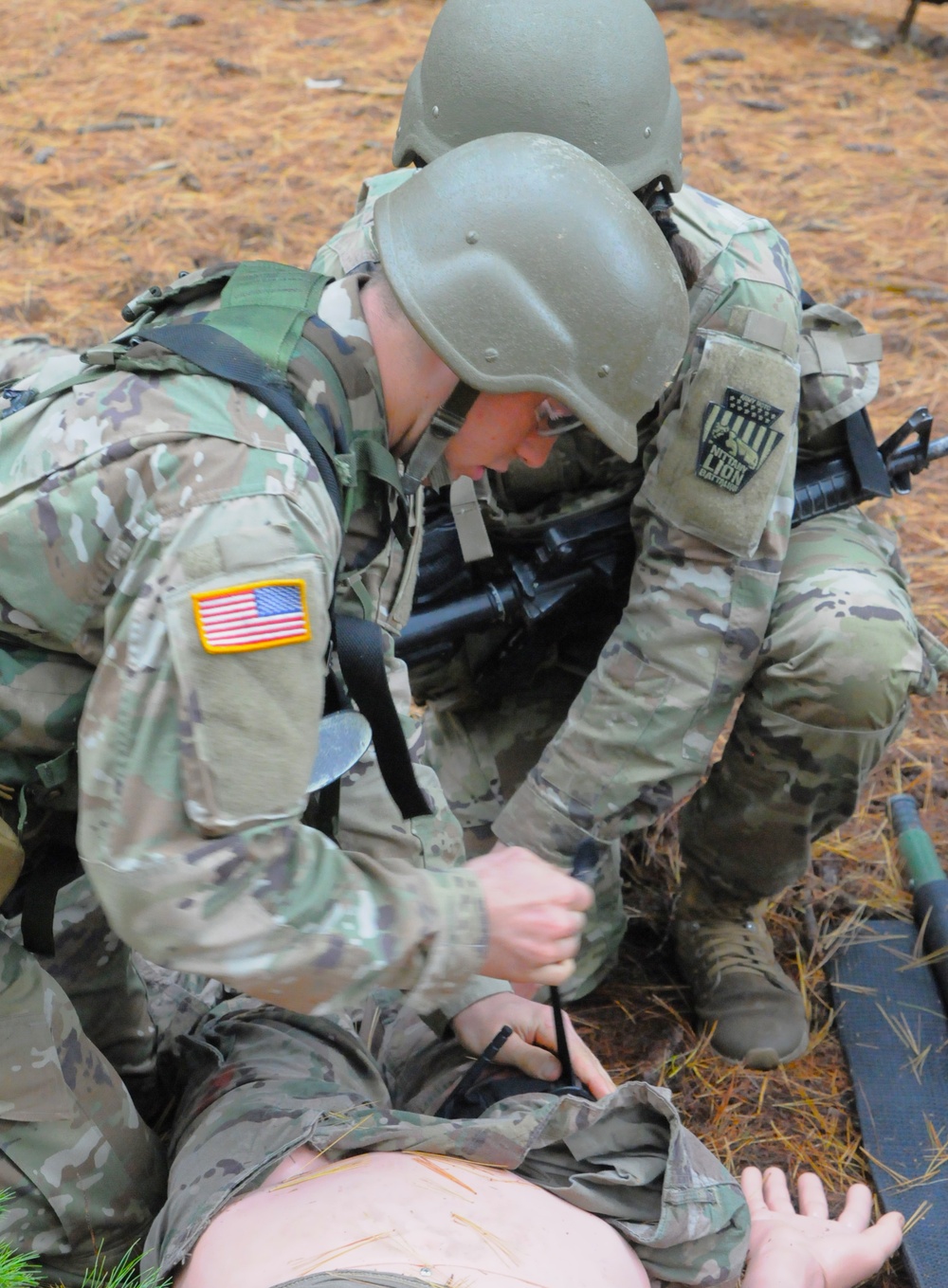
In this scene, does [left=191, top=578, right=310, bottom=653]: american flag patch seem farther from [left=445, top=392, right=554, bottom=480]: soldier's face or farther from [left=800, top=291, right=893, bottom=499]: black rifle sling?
[left=800, top=291, right=893, bottom=499]: black rifle sling

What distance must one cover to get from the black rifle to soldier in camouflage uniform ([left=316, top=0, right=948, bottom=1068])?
6 cm

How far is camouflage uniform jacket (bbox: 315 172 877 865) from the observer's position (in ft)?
9.32

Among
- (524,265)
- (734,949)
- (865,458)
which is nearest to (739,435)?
(865,458)

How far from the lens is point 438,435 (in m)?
2.00

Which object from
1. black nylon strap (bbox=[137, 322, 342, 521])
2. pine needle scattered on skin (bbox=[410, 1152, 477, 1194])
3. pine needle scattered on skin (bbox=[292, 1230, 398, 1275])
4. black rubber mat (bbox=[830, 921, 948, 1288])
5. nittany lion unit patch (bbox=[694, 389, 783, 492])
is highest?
black nylon strap (bbox=[137, 322, 342, 521])

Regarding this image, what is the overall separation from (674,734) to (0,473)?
1662 millimetres

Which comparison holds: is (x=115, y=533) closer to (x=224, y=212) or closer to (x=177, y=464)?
(x=177, y=464)

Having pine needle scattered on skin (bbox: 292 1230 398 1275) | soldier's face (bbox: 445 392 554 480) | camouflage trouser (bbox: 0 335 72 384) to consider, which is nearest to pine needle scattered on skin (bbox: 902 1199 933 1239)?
pine needle scattered on skin (bbox: 292 1230 398 1275)

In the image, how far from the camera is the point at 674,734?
3.00 meters

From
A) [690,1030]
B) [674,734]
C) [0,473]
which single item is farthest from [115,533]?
[690,1030]

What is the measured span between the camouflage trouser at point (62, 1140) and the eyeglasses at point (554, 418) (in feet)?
3.89

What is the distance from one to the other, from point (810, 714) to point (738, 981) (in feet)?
2.12

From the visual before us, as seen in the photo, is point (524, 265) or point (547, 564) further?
point (547, 564)

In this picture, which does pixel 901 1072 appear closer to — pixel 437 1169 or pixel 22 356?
pixel 437 1169
